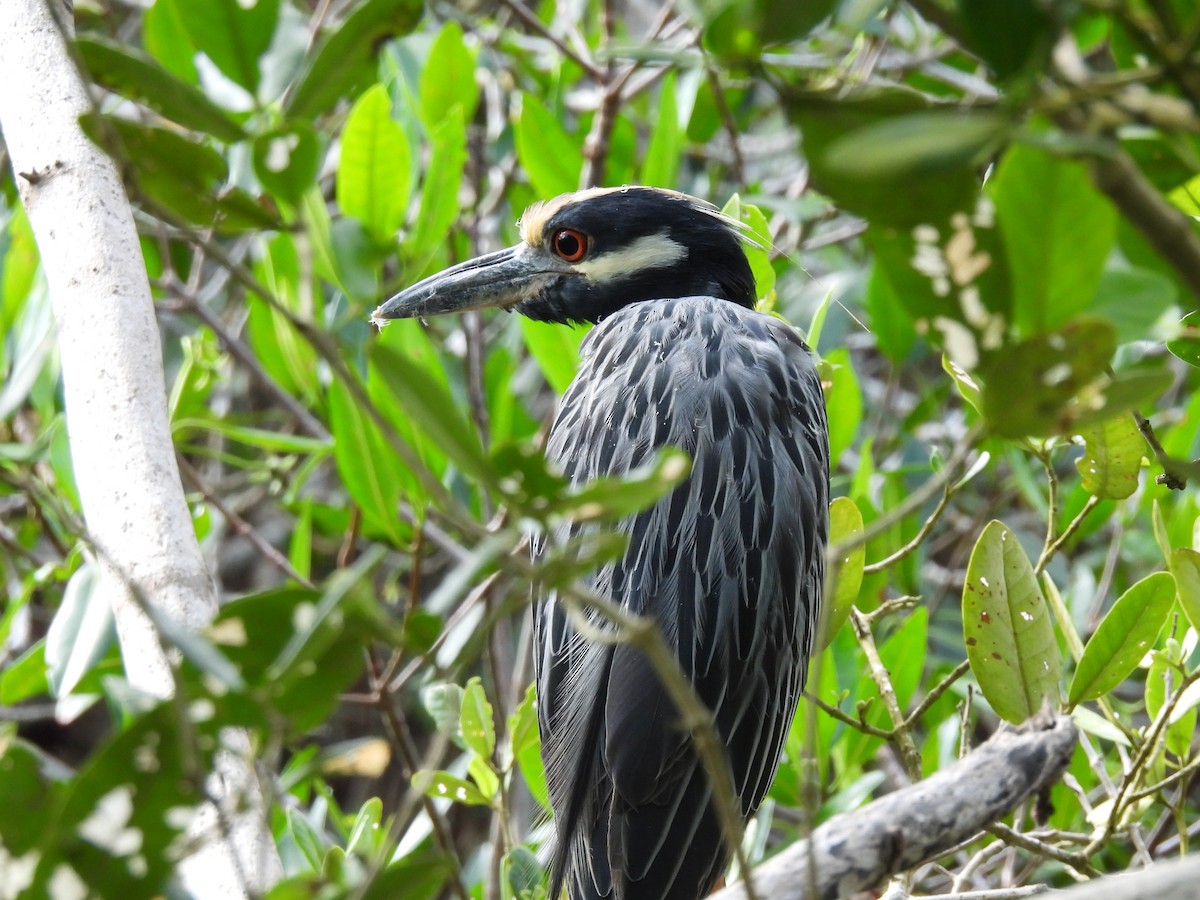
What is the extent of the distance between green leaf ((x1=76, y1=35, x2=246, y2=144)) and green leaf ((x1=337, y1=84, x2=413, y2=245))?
1309 millimetres

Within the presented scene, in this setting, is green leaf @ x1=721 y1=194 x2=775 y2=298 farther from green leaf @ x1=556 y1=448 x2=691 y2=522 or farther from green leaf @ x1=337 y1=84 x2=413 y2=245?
green leaf @ x1=556 y1=448 x2=691 y2=522

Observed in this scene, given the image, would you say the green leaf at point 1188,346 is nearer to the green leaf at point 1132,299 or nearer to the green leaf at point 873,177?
the green leaf at point 1132,299

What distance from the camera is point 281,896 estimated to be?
0.96m

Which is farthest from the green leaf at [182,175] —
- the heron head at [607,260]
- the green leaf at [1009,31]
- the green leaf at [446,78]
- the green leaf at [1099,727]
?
the green leaf at [446,78]

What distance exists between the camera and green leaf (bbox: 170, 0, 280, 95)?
3.82 ft

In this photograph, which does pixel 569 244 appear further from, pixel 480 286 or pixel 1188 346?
pixel 1188 346

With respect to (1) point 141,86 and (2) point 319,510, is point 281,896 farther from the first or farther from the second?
(2) point 319,510

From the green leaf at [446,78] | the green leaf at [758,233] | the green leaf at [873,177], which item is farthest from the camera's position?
the green leaf at [446,78]

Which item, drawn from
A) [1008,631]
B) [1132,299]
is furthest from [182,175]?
[1008,631]

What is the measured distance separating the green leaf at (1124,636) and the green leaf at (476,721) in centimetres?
89

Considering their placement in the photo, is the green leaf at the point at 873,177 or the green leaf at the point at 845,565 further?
the green leaf at the point at 845,565

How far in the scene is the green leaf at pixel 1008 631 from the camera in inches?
58.6

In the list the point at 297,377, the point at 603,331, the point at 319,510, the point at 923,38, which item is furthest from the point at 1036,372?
the point at 923,38

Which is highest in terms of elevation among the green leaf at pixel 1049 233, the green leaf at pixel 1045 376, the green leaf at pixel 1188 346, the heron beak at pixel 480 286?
the green leaf at pixel 1049 233
